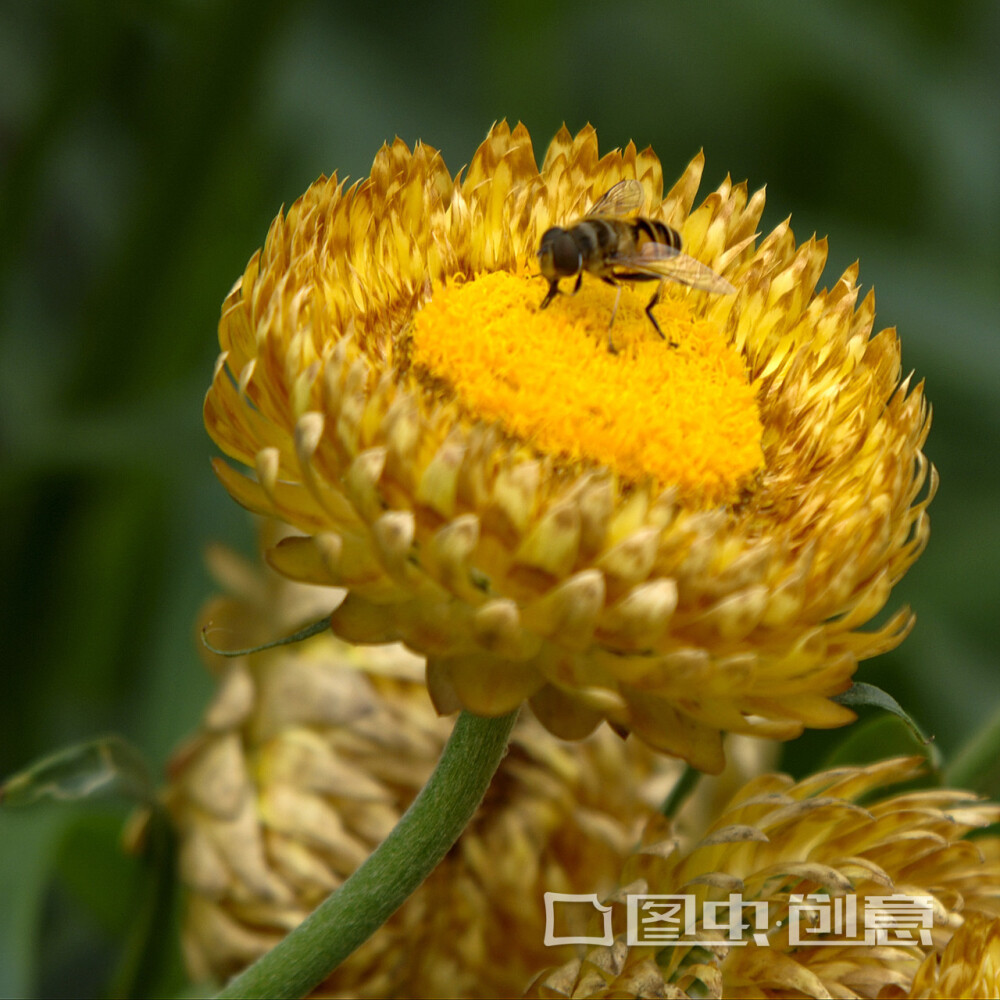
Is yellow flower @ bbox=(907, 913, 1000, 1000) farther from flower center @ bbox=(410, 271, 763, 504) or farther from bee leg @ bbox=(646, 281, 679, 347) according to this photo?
bee leg @ bbox=(646, 281, 679, 347)

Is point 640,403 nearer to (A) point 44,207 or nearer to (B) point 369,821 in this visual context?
(B) point 369,821

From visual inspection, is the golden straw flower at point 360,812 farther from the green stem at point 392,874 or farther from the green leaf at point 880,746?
the green stem at point 392,874

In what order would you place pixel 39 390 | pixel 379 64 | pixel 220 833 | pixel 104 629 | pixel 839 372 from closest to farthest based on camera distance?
1. pixel 839 372
2. pixel 220 833
3. pixel 104 629
4. pixel 39 390
5. pixel 379 64

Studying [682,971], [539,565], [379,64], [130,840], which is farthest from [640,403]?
[379,64]

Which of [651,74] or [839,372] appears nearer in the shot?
[839,372]

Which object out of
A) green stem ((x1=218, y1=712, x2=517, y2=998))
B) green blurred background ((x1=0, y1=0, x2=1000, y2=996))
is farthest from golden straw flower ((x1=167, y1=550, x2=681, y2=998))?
green stem ((x1=218, y1=712, x2=517, y2=998))
